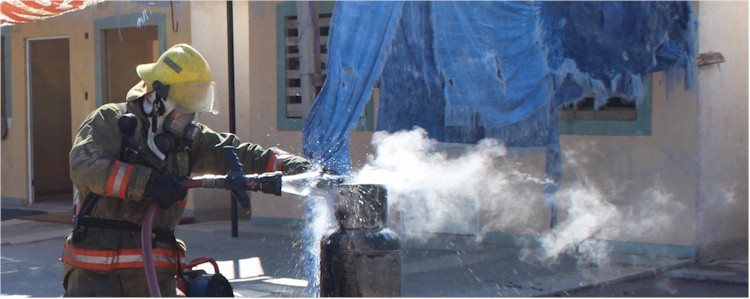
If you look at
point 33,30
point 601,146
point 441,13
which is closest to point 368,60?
point 441,13

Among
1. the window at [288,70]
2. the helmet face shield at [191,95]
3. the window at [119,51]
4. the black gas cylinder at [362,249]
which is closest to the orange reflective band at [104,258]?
the helmet face shield at [191,95]

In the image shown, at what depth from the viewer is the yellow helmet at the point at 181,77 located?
3.94 m

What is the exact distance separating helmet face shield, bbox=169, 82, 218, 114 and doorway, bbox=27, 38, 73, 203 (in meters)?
9.96

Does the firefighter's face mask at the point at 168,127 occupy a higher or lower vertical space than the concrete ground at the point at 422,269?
higher

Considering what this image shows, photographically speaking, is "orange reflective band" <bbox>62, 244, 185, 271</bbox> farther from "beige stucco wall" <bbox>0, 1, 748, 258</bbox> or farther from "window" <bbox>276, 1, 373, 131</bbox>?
"window" <bbox>276, 1, 373, 131</bbox>

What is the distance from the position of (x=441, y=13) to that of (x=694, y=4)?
2029 millimetres

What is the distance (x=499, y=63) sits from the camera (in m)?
8.02

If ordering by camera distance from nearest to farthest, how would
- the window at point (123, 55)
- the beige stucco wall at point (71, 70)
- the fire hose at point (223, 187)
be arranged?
the fire hose at point (223, 187), the beige stucco wall at point (71, 70), the window at point (123, 55)

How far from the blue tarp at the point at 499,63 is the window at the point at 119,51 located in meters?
4.70

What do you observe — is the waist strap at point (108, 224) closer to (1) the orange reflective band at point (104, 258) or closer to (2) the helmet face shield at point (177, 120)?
(1) the orange reflective band at point (104, 258)

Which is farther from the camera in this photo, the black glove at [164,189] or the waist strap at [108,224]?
the waist strap at [108,224]

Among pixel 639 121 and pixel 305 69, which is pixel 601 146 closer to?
pixel 639 121

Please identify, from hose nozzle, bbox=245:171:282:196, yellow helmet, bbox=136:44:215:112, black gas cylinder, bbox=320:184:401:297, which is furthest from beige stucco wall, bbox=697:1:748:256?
hose nozzle, bbox=245:171:282:196

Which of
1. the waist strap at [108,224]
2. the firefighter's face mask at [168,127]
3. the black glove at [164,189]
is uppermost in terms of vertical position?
the firefighter's face mask at [168,127]
